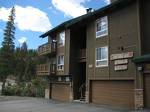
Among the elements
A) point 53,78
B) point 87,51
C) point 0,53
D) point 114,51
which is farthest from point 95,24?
point 0,53

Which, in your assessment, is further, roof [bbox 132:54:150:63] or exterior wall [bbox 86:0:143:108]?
exterior wall [bbox 86:0:143:108]

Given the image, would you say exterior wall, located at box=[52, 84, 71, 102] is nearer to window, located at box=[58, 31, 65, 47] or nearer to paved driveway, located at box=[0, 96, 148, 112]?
paved driveway, located at box=[0, 96, 148, 112]

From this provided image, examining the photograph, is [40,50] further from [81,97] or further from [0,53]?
[0,53]

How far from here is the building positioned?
2048 cm

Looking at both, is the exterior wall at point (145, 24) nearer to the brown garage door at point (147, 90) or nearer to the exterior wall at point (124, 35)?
the exterior wall at point (124, 35)

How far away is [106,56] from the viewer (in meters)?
24.2

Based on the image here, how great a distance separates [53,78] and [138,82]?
16818 millimetres

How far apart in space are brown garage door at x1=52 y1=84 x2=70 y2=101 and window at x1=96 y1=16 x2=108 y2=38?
26.7ft

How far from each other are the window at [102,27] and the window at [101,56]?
1.41 metres

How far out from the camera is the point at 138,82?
20016 mm

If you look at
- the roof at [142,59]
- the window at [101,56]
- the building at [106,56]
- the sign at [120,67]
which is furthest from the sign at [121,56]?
the roof at [142,59]

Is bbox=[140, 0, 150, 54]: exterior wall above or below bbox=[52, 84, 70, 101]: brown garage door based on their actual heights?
above

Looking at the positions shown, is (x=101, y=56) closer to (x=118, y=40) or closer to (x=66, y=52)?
(x=118, y=40)

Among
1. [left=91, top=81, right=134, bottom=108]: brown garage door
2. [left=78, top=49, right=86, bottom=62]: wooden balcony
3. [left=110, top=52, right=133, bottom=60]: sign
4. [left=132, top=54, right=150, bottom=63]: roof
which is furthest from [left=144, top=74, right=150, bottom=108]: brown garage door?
[left=78, top=49, right=86, bottom=62]: wooden balcony
